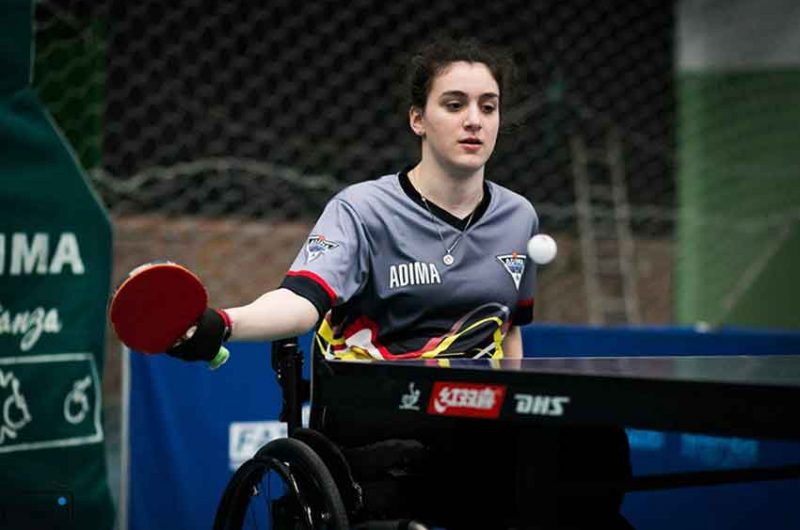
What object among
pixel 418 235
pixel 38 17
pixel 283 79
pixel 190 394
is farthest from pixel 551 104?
pixel 418 235

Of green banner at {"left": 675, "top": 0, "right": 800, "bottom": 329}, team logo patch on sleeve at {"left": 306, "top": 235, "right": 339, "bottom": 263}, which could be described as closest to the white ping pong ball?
team logo patch on sleeve at {"left": 306, "top": 235, "right": 339, "bottom": 263}

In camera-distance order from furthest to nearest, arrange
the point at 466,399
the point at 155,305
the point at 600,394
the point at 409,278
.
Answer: the point at 409,278
the point at 155,305
the point at 466,399
the point at 600,394

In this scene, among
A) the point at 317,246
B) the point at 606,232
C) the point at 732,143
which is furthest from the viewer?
the point at 606,232

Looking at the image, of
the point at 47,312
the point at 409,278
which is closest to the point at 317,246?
the point at 409,278

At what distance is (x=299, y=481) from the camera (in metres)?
2.17

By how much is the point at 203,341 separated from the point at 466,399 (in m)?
0.44

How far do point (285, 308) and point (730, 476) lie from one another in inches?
32.5

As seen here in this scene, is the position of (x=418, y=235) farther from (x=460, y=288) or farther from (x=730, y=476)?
(x=730, y=476)

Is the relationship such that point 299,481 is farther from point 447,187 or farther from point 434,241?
point 447,187

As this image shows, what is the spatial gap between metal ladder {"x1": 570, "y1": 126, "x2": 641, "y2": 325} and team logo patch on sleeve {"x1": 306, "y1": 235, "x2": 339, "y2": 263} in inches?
246

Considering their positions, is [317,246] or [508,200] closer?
[317,246]

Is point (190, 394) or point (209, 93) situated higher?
point (209, 93)

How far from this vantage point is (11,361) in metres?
3.20

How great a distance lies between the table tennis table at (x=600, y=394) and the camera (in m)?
1.56
